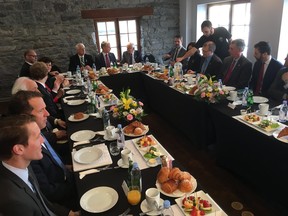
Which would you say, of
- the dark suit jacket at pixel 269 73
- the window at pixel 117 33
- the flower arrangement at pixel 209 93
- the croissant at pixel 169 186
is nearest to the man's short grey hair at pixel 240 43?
the dark suit jacket at pixel 269 73

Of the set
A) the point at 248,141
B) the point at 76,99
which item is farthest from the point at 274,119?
the point at 76,99

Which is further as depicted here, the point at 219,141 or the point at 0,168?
the point at 219,141

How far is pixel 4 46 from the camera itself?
5.70 m

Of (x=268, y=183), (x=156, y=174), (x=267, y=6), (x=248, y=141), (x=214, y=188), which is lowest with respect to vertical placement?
(x=214, y=188)

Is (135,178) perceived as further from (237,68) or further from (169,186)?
(237,68)

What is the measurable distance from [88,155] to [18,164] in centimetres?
62

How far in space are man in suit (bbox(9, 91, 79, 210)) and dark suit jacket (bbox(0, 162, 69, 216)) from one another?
0.41 m

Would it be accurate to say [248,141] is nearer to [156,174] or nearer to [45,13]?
[156,174]

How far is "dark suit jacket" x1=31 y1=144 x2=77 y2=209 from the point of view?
1.67m

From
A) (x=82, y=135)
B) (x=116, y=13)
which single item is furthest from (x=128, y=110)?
(x=116, y=13)

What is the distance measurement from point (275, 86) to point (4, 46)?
574 cm

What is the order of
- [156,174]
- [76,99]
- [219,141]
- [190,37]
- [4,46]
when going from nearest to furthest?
1. [156,174]
2. [219,141]
3. [76,99]
4. [4,46]
5. [190,37]

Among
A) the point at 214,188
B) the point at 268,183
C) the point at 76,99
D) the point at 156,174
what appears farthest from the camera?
the point at 76,99

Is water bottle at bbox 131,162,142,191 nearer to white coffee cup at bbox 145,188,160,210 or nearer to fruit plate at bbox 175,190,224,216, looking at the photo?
white coffee cup at bbox 145,188,160,210
